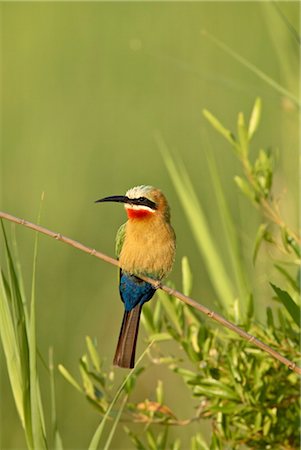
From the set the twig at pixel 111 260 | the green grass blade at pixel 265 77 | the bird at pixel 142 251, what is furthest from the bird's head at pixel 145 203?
the green grass blade at pixel 265 77

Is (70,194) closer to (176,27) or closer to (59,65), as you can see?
(59,65)

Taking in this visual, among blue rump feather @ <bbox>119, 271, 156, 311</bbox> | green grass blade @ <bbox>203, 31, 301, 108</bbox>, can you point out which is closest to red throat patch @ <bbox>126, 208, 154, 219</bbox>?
blue rump feather @ <bbox>119, 271, 156, 311</bbox>

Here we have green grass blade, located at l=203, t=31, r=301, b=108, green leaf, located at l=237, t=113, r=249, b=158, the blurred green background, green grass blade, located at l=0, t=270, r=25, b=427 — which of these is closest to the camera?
green grass blade, located at l=0, t=270, r=25, b=427

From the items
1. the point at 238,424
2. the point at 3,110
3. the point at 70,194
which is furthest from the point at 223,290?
the point at 3,110

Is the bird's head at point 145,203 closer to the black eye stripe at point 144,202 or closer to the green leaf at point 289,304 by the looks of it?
the black eye stripe at point 144,202

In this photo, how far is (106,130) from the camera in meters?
4.43

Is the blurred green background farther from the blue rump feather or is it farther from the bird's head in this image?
the bird's head

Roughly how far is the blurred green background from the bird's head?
0.94 meters

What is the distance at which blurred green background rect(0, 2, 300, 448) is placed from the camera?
335 cm

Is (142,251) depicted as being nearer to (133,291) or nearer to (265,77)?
(133,291)

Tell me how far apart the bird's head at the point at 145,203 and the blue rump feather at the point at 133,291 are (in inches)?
7.1

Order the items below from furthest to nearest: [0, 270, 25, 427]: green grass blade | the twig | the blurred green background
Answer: the blurred green background < [0, 270, 25, 427]: green grass blade < the twig

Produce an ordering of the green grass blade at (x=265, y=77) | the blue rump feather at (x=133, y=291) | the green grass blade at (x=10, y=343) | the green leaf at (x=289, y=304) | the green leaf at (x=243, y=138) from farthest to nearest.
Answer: the green leaf at (x=243, y=138) < the green grass blade at (x=265, y=77) < the blue rump feather at (x=133, y=291) < the green leaf at (x=289, y=304) < the green grass blade at (x=10, y=343)

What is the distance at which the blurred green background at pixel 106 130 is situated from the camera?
132 inches
